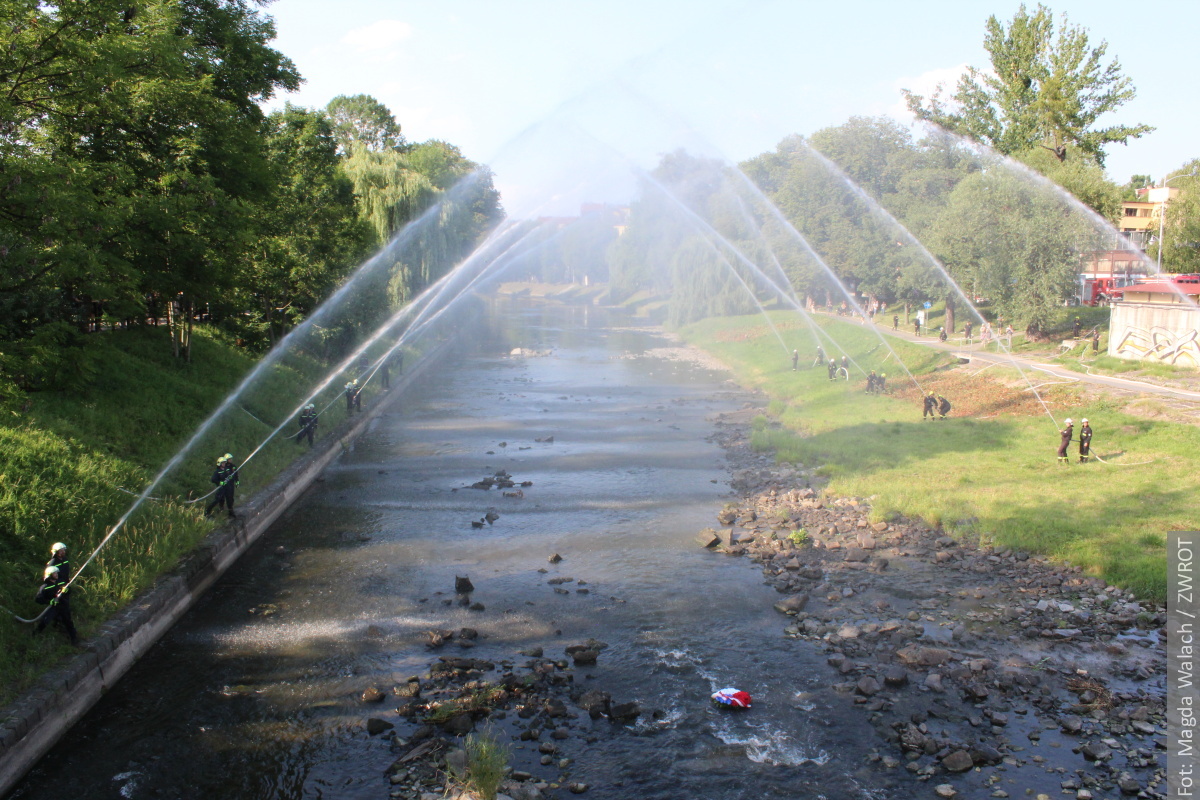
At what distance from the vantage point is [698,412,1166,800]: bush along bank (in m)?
12.5

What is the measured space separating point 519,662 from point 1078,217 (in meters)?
44.5

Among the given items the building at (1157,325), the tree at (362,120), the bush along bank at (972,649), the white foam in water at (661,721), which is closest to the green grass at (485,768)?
the white foam in water at (661,721)

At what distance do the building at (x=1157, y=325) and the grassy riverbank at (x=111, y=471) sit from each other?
40.6 metres

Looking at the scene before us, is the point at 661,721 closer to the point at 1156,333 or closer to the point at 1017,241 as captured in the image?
the point at 1156,333

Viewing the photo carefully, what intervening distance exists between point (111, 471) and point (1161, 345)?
4462 centimetres

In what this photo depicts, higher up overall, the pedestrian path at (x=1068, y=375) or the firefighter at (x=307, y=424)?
the pedestrian path at (x=1068, y=375)

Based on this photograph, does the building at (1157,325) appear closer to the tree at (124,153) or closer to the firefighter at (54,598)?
the tree at (124,153)

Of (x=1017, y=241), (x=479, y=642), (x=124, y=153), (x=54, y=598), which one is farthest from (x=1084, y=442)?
(x=124, y=153)

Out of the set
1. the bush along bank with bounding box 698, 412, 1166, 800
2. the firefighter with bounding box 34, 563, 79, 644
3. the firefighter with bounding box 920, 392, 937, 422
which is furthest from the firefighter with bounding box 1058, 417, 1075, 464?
the firefighter with bounding box 34, 563, 79, 644

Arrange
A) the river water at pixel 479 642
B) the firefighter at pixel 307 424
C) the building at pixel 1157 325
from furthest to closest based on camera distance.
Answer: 1. the building at pixel 1157 325
2. the firefighter at pixel 307 424
3. the river water at pixel 479 642

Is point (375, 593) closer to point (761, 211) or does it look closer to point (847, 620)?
point (847, 620)

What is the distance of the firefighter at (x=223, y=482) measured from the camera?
21703 mm

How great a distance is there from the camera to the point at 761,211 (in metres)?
85.5

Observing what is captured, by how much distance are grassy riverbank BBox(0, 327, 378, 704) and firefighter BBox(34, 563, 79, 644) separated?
287 mm
